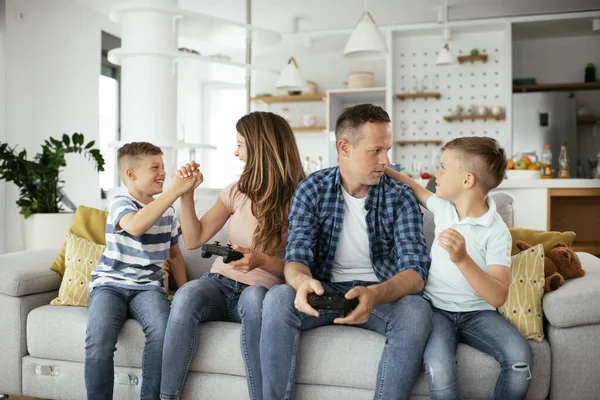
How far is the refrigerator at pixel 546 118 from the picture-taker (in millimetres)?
7090

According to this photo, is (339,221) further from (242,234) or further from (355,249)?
(242,234)

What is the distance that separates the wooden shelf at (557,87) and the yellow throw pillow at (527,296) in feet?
19.0

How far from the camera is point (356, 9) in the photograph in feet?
22.1

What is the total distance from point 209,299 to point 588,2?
6.19 metres

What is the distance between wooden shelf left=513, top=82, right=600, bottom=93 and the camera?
7.15 meters

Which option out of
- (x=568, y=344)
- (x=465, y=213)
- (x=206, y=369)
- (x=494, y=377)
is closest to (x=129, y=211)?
(x=206, y=369)

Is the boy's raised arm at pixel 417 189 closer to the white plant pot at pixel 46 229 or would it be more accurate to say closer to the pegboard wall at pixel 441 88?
the white plant pot at pixel 46 229

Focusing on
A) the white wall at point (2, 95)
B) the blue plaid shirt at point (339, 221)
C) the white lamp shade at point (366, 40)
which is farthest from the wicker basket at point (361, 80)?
the blue plaid shirt at point (339, 221)

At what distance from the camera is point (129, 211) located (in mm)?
2084

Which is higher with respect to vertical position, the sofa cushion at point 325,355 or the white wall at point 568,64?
the white wall at point 568,64

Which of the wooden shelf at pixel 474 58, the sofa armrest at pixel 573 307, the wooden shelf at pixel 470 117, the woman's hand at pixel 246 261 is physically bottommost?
the sofa armrest at pixel 573 307

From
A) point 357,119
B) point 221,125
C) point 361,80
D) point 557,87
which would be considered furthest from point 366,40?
point 221,125

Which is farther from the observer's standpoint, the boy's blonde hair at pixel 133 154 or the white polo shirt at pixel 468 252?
the boy's blonde hair at pixel 133 154

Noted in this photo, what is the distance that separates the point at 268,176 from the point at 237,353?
0.58 metres
